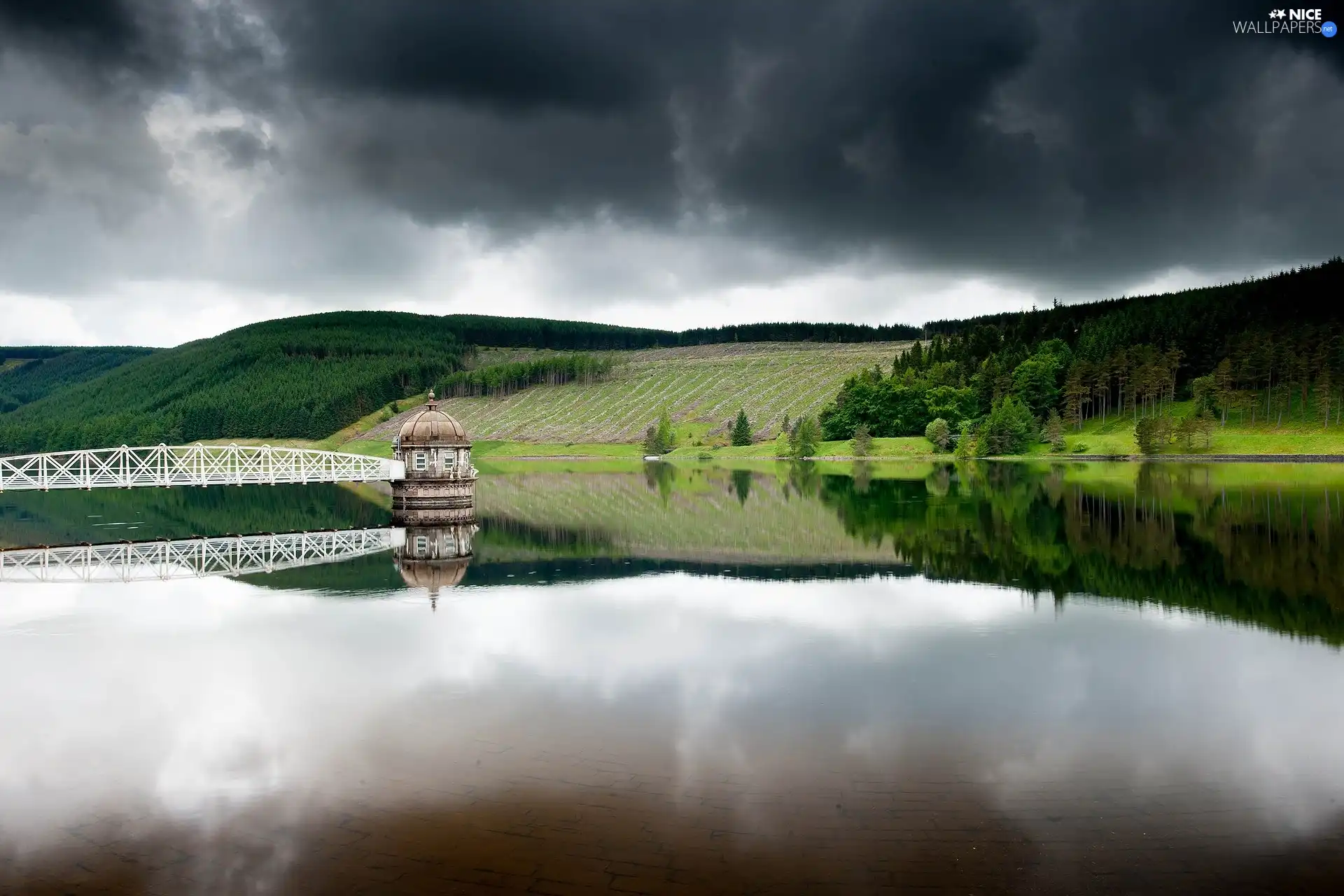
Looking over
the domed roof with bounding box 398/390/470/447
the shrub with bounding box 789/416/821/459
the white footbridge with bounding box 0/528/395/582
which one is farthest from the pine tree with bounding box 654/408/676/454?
the white footbridge with bounding box 0/528/395/582

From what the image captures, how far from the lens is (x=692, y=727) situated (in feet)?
61.0

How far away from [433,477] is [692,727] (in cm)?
5107

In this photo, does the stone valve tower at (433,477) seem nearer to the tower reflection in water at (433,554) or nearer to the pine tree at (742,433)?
the tower reflection in water at (433,554)

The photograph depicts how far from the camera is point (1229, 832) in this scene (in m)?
13.7

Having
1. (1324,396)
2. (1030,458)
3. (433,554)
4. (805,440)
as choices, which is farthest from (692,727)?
(805,440)

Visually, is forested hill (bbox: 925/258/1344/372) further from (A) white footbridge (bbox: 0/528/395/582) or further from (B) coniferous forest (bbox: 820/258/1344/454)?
(A) white footbridge (bbox: 0/528/395/582)

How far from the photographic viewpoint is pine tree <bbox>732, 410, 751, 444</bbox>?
598 ft

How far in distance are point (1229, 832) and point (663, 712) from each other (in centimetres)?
1022

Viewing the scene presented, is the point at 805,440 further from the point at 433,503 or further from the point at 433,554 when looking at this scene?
the point at 433,554

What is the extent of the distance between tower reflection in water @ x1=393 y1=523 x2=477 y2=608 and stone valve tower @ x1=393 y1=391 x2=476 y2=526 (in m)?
2.51

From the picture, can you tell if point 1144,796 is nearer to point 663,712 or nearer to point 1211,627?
point 663,712

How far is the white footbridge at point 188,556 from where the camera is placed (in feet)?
140

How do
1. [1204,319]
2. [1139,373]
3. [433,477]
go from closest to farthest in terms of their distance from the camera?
[433,477], [1139,373], [1204,319]

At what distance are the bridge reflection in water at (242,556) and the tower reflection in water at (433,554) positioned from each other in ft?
0.13
